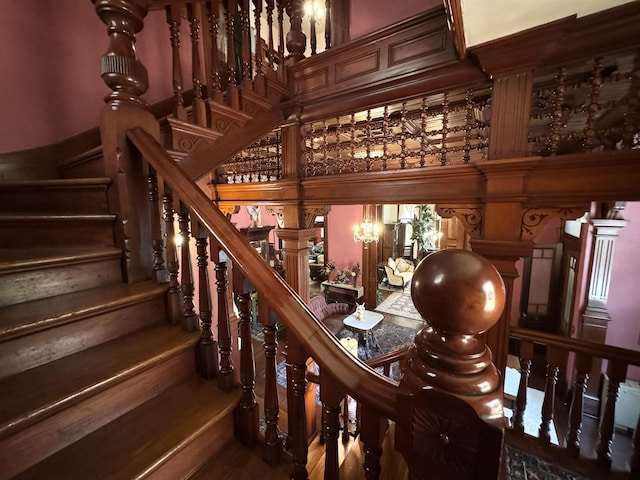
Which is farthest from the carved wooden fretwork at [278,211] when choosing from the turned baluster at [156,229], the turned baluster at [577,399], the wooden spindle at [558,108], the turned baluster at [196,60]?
the turned baluster at [577,399]

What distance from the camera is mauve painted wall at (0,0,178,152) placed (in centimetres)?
180

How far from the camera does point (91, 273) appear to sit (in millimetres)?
1110

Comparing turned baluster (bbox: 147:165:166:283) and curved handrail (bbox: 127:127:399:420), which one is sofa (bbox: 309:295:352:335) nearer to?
turned baluster (bbox: 147:165:166:283)

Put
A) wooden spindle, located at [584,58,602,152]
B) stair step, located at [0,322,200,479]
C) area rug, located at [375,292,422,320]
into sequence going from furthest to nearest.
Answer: area rug, located at [375,292,422,320]
wooden spindle, located at [584,58,602,152]
stair step, located at [0,322,200,479]

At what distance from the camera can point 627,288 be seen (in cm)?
330

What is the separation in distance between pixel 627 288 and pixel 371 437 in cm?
469

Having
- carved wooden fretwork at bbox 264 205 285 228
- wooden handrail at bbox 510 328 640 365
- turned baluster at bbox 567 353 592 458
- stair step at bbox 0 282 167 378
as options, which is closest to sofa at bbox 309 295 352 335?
carved wooden fretwork at bbox 264 205 285 228

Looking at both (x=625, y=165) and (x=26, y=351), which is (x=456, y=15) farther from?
(x=26, y=351)

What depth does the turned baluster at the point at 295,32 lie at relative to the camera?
A: 1.97 m

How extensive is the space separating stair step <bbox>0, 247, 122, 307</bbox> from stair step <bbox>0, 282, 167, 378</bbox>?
0.04 m

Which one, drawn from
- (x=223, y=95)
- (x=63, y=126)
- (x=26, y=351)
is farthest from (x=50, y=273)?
(x=63, y=126)

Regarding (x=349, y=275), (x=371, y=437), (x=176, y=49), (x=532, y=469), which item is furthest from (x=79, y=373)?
(x=349, y=275)

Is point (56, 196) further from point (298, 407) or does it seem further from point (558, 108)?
point (558, 108)

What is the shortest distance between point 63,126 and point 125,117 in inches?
60.4
